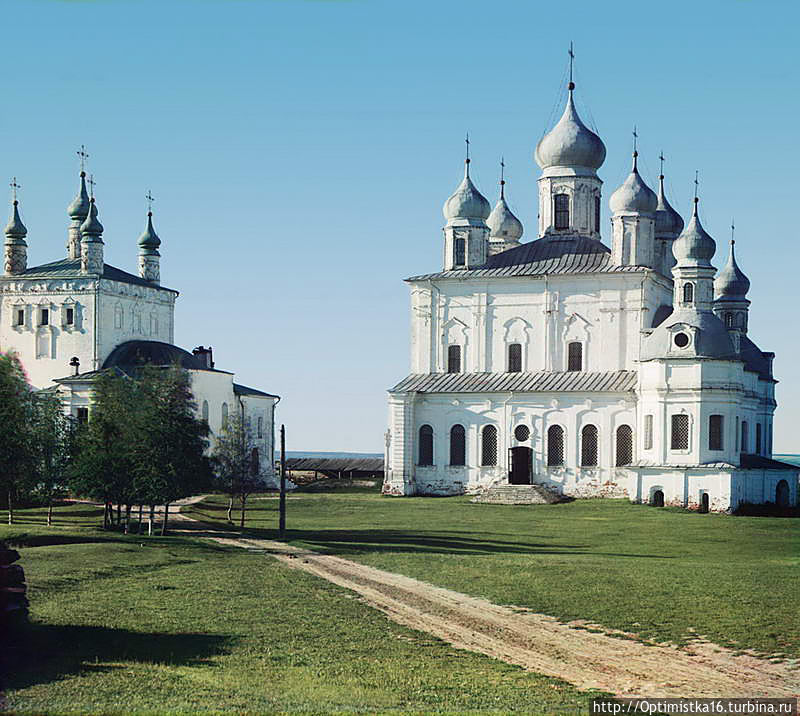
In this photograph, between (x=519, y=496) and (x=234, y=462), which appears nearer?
(x=234, y=462)

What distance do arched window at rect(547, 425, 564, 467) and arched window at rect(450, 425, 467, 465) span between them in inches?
163

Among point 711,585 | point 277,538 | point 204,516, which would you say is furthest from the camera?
point 204,516

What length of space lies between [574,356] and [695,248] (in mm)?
7804

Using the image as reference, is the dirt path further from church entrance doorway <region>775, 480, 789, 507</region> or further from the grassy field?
church entrance doorway <region>775, 480, 789, 507</region>

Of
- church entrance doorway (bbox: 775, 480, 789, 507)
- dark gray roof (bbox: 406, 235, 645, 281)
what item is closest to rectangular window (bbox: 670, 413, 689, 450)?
church entrance doorway (bbox: 775, 480, 789, 507)

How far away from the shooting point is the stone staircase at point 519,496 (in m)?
54.3

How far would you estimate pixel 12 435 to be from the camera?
36.8 m

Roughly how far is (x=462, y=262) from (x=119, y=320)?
17.8 m

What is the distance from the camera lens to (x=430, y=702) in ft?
49.3

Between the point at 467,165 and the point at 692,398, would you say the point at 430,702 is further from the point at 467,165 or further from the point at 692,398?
the point at 467,165

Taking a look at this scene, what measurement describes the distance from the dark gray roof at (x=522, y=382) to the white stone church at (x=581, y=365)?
10 centimetres

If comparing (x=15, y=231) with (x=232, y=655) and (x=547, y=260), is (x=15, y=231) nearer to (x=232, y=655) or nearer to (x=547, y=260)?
(x=547, y=260)

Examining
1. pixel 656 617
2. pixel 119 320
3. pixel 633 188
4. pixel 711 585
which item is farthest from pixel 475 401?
pixel 656 617

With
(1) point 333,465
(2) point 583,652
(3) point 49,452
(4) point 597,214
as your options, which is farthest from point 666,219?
(2) point 583,652
